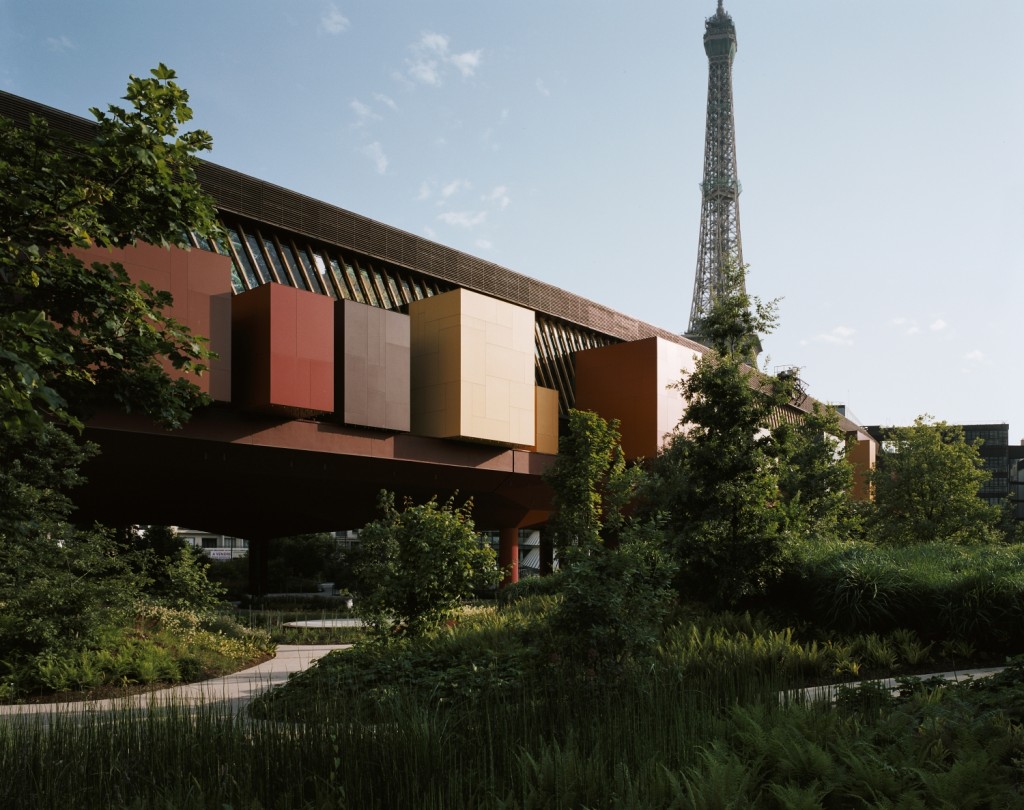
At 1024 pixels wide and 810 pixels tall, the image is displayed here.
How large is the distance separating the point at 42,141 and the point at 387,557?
8438mm

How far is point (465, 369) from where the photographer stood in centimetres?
2722

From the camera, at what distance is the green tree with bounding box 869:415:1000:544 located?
35125 millimetres

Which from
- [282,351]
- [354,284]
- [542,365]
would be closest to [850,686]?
[282,351]

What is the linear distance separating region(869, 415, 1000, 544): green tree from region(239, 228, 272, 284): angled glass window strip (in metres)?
A: 25.8

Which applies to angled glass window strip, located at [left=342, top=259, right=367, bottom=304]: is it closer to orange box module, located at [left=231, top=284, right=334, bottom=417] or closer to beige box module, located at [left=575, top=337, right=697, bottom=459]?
orange box module, located at [left=231, top=284, right=334, bottom=417]

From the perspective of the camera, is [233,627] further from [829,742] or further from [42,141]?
[829,742]

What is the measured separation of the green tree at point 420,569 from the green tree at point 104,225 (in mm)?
6305

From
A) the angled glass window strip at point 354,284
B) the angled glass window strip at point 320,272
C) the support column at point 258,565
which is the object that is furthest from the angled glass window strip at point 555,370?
the support column at point 258,565

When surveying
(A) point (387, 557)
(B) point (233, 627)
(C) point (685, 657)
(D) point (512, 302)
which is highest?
(D) point (512, 302)

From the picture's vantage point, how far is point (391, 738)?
239 inches

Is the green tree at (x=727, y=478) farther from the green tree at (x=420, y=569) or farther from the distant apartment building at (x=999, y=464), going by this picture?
the distant apartment building at (x=999, y=464)

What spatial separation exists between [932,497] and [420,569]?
95.2 ft

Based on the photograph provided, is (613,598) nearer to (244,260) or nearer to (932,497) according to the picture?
(244,260)

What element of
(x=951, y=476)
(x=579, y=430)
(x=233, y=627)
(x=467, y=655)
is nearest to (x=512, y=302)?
(x=579, y=430)
